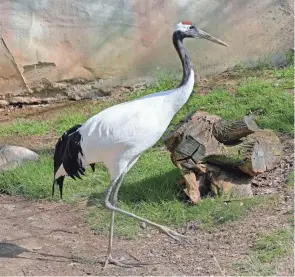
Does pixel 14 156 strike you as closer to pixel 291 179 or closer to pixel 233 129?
pixel 233 129

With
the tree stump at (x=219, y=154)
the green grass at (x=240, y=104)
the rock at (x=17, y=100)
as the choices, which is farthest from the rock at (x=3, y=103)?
the tree stump at (x=219, y=154)

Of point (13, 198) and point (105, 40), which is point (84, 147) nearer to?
point (13, 198)

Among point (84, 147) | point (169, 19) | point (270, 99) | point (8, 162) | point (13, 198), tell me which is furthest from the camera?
point (169, 19)

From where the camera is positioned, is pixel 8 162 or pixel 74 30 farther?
pixel 74 30

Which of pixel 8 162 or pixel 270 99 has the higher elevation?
pixel 270 99

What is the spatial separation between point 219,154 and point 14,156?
Result: 91.2 inches

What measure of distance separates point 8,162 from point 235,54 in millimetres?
3297

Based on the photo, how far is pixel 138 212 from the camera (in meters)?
5.59

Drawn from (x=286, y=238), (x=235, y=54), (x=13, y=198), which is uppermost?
(x=235, y=54)

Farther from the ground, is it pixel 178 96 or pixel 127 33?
pixel 178 96

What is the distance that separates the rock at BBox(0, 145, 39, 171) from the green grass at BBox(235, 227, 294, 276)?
2.90 metres

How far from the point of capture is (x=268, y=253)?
4551mm

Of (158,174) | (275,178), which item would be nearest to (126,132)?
(158,174)

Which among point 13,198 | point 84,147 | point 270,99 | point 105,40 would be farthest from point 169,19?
point 84,147
